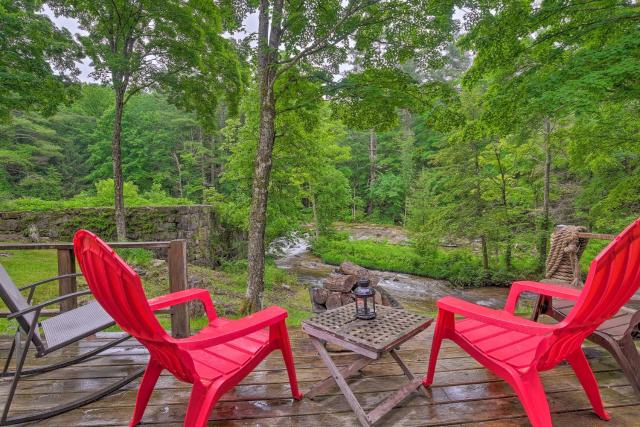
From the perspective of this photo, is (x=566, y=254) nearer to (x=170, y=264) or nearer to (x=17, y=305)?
(x=170, y=264)

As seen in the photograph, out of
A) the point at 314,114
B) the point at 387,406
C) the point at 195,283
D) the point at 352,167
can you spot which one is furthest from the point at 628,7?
the point at 352,167

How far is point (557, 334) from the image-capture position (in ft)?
4.29

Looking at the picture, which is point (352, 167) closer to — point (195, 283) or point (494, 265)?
point (494, 265)

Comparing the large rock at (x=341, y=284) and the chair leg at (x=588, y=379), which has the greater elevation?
the chair leg at (x=588, y=379)

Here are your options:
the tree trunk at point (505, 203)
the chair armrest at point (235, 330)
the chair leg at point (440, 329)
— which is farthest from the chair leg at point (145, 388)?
the tree trunk at point (505, 203)

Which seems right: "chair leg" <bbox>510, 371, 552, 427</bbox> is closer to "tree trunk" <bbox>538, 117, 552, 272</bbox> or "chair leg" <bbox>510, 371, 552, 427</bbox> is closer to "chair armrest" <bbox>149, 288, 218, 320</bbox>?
"chair armrest" <bbox>149, 288, 218, 320</bbox>

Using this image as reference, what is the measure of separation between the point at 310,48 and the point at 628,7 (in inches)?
138

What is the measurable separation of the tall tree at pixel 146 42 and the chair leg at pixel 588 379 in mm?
5779

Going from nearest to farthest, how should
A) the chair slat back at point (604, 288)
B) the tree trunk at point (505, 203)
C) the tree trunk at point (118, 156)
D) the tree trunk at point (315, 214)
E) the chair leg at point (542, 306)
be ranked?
the chair slat back at point (604, 288)
the chair leg at point (542, 306)
the tree trunk at point (118, 156)
the tree trunk at point (505, 203)
the tree trunk at point (315, 214)

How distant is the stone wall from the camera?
775 centimetres

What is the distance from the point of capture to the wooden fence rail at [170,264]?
2445 mm

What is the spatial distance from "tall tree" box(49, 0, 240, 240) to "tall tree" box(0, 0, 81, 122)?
1.42 ft

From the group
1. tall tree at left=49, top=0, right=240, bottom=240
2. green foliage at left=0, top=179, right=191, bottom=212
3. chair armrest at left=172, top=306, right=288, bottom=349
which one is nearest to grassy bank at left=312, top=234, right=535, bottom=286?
green foliage at left=0, top=179, right=191, bottom=212

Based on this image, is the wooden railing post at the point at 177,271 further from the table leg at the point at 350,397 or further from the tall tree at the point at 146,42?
the tall tree at the point at 146,42
